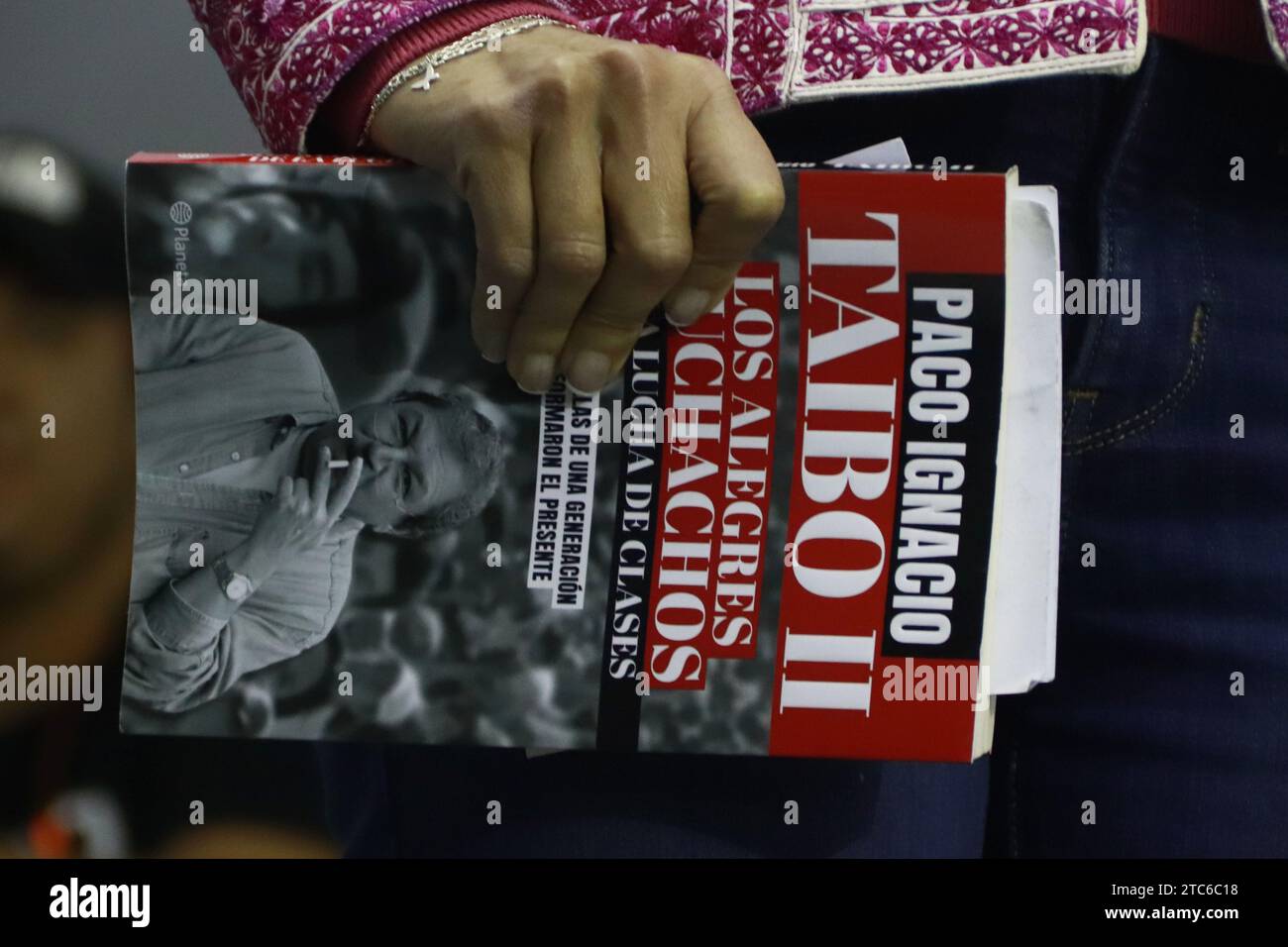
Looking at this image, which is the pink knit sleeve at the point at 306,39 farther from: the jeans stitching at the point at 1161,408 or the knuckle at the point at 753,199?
the jeans stitching at the point at 1161,408

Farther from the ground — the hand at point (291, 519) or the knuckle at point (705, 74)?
the knuckle at point (705, 74)

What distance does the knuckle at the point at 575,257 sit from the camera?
12.2 inches

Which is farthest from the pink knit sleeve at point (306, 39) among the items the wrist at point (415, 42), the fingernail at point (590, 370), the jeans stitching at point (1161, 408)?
the jeans stitching at point (1161, 408)

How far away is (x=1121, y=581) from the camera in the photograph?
0.43 meters

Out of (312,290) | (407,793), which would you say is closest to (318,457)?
(312,290)

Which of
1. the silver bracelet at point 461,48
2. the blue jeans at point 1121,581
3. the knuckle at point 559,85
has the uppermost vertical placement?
the silver bracelet at point 461,48

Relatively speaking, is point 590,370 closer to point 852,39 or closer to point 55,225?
point 852,39

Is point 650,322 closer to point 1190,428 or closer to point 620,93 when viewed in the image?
point 620,93

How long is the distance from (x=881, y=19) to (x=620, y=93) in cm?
11

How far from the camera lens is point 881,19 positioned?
37 centimetres

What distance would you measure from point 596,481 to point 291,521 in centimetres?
10

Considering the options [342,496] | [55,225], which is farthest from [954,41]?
[55,225]
